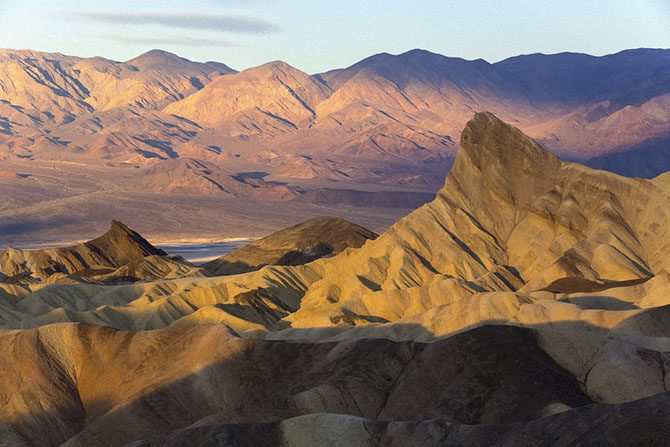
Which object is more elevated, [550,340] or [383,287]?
[550,340]

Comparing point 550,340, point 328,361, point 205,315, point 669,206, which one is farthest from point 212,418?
point 669,206

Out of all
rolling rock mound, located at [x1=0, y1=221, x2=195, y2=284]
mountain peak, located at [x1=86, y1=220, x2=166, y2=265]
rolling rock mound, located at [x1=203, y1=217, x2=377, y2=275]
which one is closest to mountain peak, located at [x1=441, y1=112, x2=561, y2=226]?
rolling rock mound, located at [x1=203, y1=217, x2=377, y2=275]

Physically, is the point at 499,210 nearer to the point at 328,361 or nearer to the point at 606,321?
the point at 606,321

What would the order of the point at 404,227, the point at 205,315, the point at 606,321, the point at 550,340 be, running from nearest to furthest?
the point at 550,340
the point at 606,321
the point at 205,315
the point at 404,227

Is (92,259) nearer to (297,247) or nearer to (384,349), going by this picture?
(297,247)

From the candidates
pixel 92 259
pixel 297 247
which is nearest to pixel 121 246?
pixel 92 259

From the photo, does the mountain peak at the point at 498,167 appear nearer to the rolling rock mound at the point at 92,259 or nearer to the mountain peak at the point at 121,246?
the rolling rock mound at the point at 92,259

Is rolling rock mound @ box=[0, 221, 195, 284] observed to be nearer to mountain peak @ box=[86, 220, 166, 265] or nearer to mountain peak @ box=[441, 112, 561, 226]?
mountain peak @ box=[86, 220, 166, 265]
